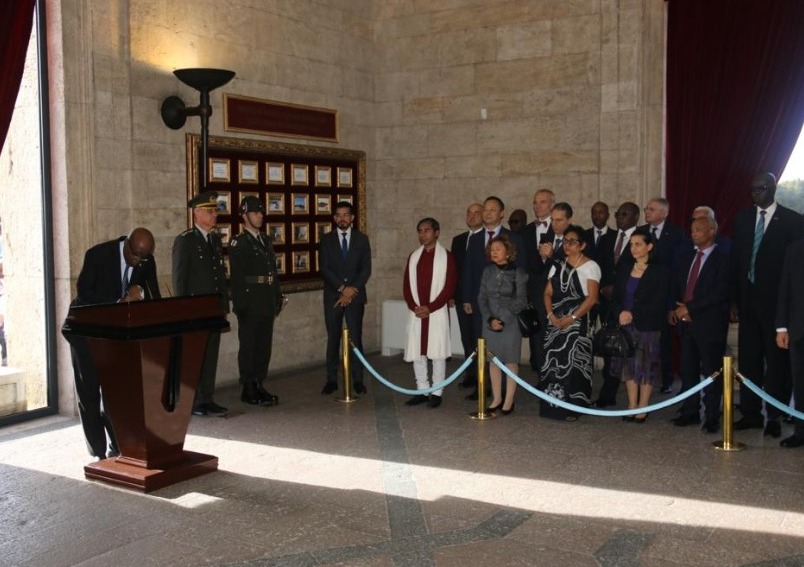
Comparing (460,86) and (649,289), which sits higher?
(460,86)

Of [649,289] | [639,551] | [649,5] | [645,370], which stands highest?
[649,5]

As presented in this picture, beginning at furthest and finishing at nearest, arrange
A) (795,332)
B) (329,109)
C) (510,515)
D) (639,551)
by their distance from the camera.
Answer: (329,109) < (795,332) < (510,515) < (639,551)

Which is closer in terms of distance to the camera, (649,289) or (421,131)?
(649,289)

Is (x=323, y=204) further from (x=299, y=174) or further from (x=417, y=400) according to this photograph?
(x=417, y=400)

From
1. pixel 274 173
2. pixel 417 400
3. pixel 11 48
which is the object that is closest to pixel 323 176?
pixel 274 173

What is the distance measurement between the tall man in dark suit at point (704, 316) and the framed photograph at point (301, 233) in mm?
4384

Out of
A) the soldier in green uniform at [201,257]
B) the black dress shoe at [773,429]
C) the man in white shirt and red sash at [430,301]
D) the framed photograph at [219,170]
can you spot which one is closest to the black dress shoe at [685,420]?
the black dress shoe at [773,429]

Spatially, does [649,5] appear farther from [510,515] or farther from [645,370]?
[510,515]

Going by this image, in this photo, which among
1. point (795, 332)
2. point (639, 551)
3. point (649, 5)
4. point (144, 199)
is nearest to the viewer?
point (639, 551)

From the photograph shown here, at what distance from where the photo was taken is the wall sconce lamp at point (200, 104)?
8.16 meters

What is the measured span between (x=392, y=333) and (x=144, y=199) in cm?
377

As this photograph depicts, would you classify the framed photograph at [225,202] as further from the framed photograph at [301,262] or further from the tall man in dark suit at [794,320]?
the tall man in dark suit at [794,320]

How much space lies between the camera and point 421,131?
436 inches

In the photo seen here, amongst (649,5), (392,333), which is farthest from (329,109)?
(649,5)
